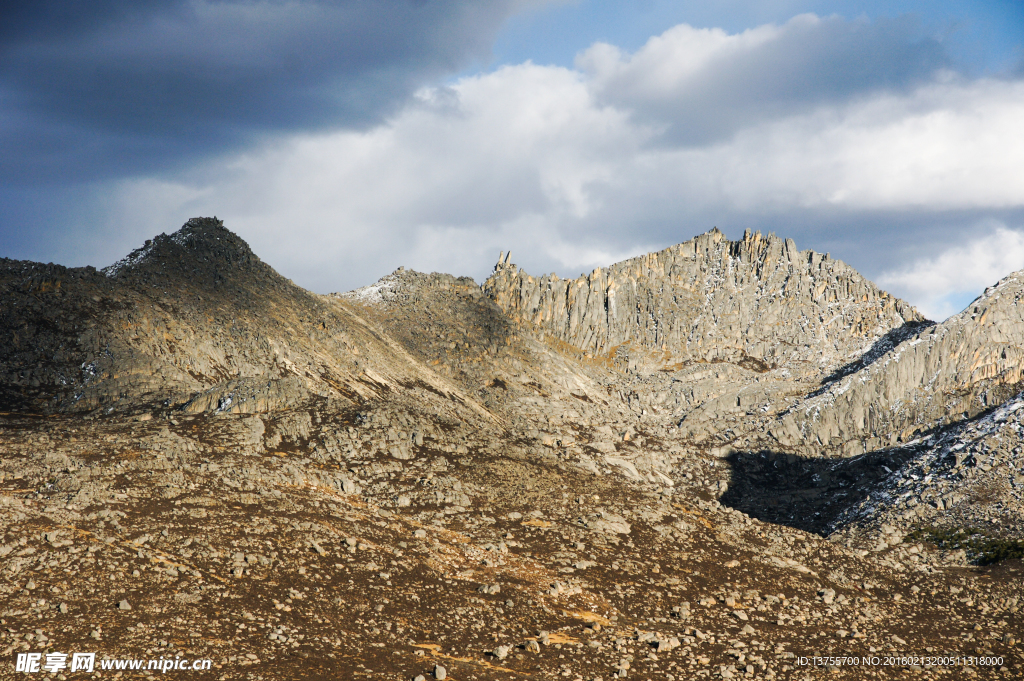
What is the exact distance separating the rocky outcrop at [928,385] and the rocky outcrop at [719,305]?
14.6m

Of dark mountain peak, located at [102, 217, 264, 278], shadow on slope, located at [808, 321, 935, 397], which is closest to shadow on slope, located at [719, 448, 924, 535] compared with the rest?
shadow on slope, located at [808, 321, 935, 397]

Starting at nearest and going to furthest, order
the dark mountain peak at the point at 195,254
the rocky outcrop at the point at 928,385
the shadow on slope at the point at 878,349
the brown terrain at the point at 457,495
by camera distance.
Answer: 1. the brown terrain at the point at 457,495
2. the dark mountain peak at the point at 195,254
3. the rocky outcrop at the point at 928,385
4. the shadow on slope at the point at 878,349

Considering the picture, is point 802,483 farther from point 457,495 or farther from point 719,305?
point 457,495

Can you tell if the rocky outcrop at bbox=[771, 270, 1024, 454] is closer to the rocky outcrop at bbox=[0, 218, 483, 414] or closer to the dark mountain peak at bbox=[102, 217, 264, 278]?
Result: the rocky outcrop at bbox=[0, 218, 483, 414]

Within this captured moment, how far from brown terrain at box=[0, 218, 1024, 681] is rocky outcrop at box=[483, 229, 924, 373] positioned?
7.23 m

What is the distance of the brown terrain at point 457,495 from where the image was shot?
909 inches

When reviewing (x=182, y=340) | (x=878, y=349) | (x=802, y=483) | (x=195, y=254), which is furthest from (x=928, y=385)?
(x=195, y=254)

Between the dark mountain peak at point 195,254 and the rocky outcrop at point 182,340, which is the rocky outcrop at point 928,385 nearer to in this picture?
the rocky outcrop at point 182,340

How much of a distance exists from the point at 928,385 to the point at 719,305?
103 feet

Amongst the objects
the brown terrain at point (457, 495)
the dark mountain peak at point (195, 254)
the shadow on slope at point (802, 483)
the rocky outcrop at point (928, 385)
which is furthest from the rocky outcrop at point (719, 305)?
the dark mountain peak at point (195, 254)

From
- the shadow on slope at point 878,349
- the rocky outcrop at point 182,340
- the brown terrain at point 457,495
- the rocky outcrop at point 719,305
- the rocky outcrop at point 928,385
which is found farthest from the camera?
the rocky outcrop at point 719,305

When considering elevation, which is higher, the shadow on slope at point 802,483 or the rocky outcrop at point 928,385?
the rocky outcrop at point 928,385

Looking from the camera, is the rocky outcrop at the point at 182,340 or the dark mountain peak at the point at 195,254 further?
the dark mountain peak at the point at 195,254

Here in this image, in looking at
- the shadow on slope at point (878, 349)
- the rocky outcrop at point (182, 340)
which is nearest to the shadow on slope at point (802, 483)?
the shadow on slope at point (878, 349)
